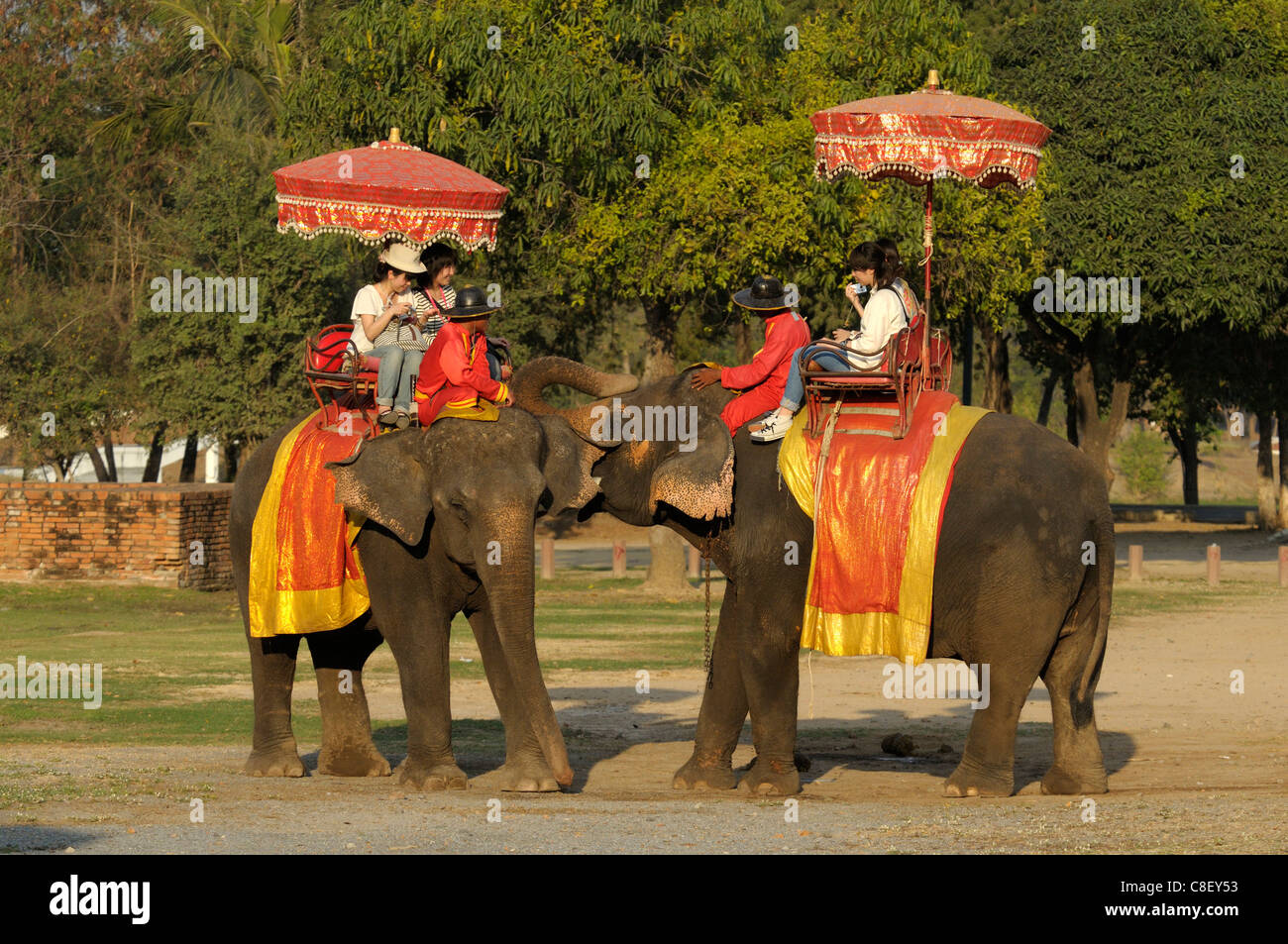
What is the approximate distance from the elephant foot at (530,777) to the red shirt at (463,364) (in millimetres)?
2088

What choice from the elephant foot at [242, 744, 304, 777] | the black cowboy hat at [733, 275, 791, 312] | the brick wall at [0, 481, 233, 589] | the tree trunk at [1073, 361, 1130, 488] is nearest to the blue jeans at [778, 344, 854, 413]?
the black cowboy hat at [733, 275, 791, 312]

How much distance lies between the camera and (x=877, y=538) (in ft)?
35.0

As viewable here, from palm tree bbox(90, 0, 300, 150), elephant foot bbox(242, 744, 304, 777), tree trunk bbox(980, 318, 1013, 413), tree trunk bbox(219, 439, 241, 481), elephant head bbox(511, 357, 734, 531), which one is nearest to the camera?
elephant head bbox(511, 357, 734, 531)

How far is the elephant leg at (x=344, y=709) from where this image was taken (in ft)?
39.9

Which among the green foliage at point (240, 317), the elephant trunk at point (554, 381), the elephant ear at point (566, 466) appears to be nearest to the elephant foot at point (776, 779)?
the elephant ear at point (566, 466)

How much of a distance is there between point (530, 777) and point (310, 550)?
6.61ft

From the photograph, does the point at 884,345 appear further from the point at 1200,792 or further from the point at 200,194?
the point at 200,194

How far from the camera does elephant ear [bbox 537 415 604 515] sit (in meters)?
10.8

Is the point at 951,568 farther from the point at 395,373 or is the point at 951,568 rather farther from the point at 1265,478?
the point at 1265,478

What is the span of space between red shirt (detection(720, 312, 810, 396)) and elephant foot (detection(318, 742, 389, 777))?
134 inches

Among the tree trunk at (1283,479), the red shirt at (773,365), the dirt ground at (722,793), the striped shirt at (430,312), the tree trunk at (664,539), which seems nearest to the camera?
the dirt ground at (722,793)

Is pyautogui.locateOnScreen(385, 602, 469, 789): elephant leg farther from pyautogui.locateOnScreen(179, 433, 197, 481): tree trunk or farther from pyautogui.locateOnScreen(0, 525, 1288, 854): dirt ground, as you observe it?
pyautogui.locateOnScreen(179, 433, 197, 481): tree trunk

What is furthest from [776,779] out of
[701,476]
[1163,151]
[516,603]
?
[1163,151]

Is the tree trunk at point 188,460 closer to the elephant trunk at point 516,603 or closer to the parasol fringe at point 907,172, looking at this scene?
the parasol fringe at point 907,172
